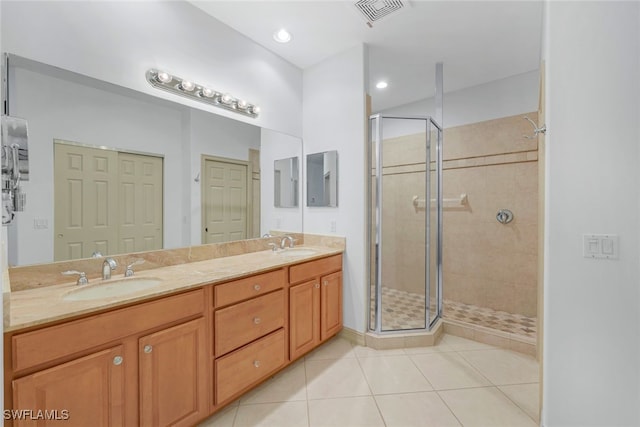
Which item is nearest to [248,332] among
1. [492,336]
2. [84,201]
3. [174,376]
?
[174,376]

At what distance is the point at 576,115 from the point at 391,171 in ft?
5.21

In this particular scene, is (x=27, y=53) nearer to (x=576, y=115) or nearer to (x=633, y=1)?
(x=576, y=115)

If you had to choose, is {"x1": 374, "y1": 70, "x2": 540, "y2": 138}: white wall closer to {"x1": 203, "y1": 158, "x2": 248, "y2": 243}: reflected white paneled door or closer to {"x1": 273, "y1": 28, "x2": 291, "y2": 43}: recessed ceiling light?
{"x1": 273, "y1": 28, "x2": 291, "y2": 43}: recessed ceiling light

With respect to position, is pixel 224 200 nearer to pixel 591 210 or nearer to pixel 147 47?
pixel 147 47

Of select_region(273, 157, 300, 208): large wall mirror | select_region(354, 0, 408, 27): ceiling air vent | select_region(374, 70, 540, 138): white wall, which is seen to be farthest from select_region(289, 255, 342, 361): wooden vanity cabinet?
select_region(354, 0, 408, 27): ceiling air vent

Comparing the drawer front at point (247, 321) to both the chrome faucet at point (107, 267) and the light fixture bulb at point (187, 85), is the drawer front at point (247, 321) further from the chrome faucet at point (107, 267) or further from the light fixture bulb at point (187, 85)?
the light fixture bulb at point (187, 85)

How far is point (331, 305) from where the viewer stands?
251cm

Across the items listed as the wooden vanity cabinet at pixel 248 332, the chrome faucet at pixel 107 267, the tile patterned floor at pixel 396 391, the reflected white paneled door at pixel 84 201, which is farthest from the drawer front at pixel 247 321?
the reflected white paneled door at pixel 84 201

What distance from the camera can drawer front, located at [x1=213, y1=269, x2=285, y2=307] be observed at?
5.37ft

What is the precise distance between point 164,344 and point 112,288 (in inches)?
18.9

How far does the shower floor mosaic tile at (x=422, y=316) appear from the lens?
264cm

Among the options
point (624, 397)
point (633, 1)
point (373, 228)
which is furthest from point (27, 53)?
point (624, 397)

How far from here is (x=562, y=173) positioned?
4.30ft

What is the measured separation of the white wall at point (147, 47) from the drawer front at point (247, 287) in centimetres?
136
